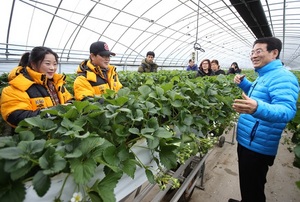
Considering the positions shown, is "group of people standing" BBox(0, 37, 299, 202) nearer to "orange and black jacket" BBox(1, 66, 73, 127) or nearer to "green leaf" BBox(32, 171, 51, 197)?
"orange and black jacket" BBox(1, 66, 73, 127)

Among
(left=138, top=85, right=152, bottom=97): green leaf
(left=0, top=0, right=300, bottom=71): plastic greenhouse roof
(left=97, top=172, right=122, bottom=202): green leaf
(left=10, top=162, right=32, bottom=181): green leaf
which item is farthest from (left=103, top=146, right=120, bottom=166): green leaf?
(left=0, top=0, right=300, bottom=71): plastic greenhouse roof

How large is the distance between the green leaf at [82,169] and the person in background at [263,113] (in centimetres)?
113

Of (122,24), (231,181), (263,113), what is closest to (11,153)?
(263,113)

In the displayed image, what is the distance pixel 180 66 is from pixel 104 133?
929 inches

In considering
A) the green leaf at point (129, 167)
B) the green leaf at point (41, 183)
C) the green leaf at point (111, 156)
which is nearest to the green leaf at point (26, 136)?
the green leaf at point (41, 183)

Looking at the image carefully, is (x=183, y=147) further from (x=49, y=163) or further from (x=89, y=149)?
(x=49, y=163)

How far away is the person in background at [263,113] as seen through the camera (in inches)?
58.2

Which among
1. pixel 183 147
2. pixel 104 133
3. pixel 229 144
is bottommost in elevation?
pixel 229 144

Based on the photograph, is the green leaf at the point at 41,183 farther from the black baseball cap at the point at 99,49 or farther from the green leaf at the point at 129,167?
the black baseball cap at the point at 99,49

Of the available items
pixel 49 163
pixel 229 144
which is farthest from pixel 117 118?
pixel 229 144

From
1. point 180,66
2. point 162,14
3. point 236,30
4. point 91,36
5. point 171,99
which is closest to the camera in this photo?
point 171,99

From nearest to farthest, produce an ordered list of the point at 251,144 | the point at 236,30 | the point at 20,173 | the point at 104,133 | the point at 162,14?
the point at 20,173 < the point at 104,133 < the point at 251,144 < the point at 162,14 < the point at 236,30

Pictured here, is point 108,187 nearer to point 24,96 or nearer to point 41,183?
point 41,183

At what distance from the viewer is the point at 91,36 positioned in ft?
37.2
